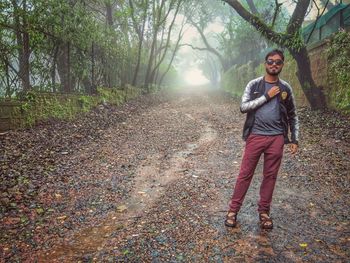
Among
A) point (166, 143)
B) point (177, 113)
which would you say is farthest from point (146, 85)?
point (166, 143)

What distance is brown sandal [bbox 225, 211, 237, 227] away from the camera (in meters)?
4.03

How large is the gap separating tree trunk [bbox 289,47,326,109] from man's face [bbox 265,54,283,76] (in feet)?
26.6

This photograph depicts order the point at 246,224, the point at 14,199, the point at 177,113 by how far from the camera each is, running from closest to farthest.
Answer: the point at 246,224 → the point at 14,199 → the point at 177,113

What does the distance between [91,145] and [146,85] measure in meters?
15.7

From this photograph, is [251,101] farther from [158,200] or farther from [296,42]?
[296,42]

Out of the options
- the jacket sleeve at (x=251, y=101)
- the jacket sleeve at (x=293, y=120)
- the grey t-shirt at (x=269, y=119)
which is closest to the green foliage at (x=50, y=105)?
the jacket sleeve at (x=251, y=101)

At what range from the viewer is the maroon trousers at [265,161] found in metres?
3.99

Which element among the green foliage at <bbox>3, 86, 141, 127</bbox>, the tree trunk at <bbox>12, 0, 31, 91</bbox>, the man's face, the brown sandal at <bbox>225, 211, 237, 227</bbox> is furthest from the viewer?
the tree trunk at <bbox>12, 0, 31, 91</bbox>

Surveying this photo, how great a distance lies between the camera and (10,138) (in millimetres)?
7312

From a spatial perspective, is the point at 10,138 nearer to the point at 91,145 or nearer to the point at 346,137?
the point at 91,145

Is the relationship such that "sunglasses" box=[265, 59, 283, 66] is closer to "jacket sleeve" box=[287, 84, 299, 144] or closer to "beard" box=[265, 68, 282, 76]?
"beard" box=[265, 68, 282, 76]

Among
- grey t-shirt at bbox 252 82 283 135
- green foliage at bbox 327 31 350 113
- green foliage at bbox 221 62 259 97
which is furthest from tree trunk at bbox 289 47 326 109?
green foliage at bbox 221 62 259 97

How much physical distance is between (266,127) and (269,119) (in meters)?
0.11

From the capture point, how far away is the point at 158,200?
4957 mm
